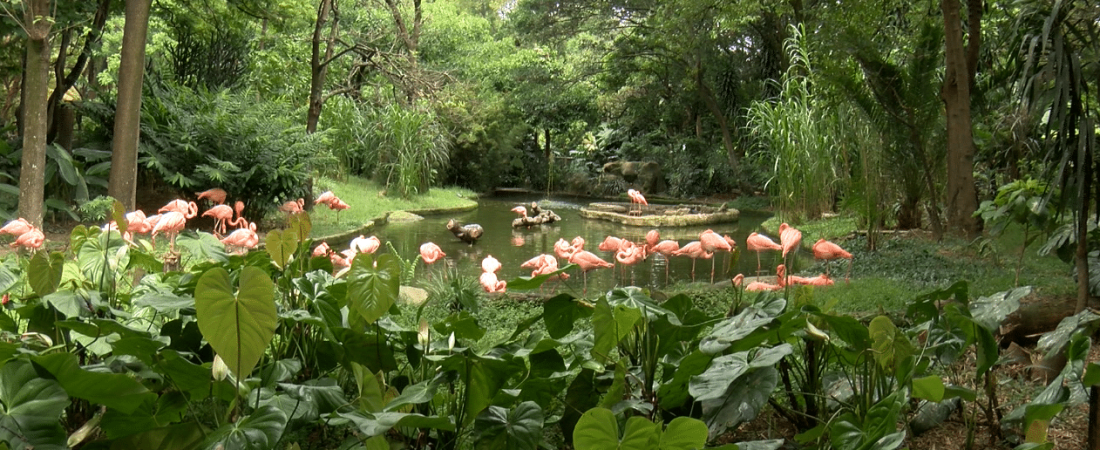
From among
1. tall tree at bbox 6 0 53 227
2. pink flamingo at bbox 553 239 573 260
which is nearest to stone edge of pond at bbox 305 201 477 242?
tall tree at bbox 6 0 53 227

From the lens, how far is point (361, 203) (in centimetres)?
1242

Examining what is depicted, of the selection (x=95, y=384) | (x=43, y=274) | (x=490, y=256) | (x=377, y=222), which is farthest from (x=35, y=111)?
(x=95, y=384)

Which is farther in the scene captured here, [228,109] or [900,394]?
[228,109]

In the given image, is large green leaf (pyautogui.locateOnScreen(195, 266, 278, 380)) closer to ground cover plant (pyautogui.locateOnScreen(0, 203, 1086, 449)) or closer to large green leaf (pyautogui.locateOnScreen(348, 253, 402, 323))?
ground cover plant (pyautogui.locateOnScreen(0, 203, 1086, 449))

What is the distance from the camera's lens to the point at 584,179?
2000cm

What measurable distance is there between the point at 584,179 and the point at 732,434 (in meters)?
17.9

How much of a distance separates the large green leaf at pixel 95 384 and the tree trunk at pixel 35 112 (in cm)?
544

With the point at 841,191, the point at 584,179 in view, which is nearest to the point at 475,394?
the point at 841,191

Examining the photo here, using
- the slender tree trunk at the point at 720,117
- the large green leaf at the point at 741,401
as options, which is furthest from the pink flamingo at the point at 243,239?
the slender tree trunk at the point at 720,117

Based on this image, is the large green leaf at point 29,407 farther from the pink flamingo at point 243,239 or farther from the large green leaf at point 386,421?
the pink flamingo at point 243,239

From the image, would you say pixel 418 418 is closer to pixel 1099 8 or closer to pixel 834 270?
pixel 1099 8

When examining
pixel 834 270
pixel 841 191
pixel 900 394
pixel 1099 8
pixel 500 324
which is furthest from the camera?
pixel 841 191

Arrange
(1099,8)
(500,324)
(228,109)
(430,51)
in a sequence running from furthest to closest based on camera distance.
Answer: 1. (430,51)
2. (228,109)
3. (500,324)
4. (1099,8)

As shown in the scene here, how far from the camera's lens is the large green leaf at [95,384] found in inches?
55.6
